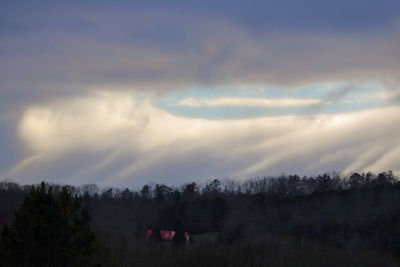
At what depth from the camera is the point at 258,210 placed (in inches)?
3770

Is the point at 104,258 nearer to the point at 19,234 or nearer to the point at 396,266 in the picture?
the point at 19,234

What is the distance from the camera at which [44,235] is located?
2184 cm

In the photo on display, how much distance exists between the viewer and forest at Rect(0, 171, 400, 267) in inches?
867

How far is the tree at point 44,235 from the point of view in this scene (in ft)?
70.1

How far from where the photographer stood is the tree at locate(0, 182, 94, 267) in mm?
21359

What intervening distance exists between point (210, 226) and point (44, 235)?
65.4 m

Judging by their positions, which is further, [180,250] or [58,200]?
[180,250]

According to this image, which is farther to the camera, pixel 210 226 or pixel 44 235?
pixel 210 226

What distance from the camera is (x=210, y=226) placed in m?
86.2

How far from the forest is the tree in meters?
0.03

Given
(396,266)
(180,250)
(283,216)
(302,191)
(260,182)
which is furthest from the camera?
(260,182)

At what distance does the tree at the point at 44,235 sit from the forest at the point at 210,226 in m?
0.03

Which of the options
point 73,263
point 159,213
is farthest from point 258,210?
point 73,263

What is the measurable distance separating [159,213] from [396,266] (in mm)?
41131
